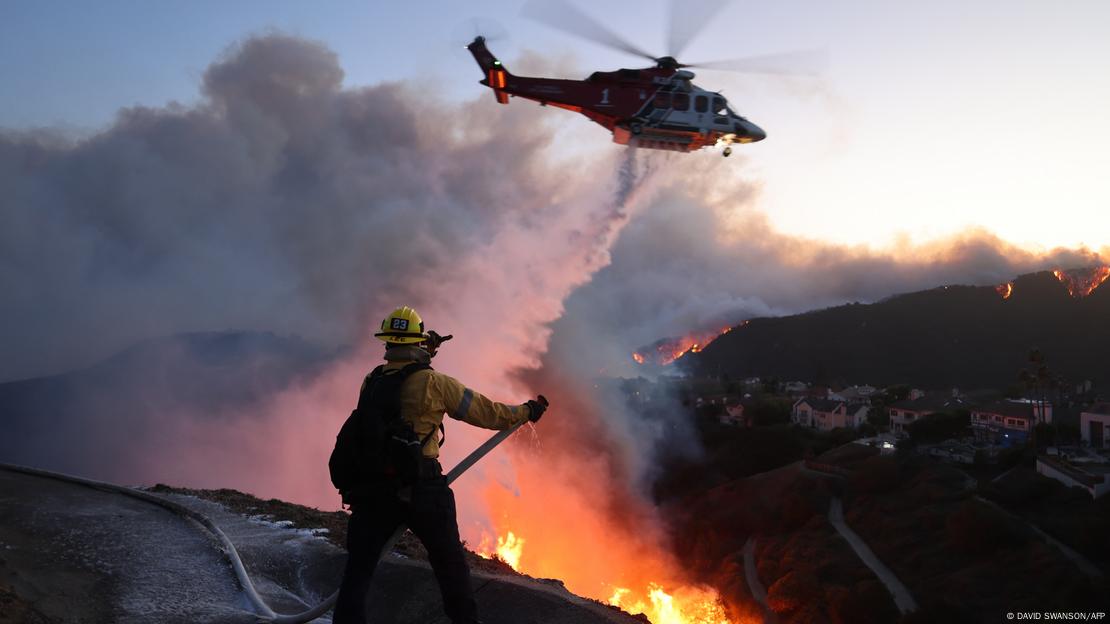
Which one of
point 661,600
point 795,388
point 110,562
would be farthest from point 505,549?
point 795,388

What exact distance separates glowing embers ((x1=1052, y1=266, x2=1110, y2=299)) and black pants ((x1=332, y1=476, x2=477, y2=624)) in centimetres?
12815

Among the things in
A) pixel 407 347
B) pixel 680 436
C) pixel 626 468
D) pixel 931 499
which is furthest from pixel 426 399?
pixel 680 436

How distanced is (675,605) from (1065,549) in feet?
63.6

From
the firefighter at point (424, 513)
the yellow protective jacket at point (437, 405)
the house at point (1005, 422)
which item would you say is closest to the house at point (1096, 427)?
the house at point (1005, 422)

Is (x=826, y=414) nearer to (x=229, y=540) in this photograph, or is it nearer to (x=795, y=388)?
(x=795, y=388)

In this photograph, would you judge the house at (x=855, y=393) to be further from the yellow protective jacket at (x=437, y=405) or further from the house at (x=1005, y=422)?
the yellow protective jacket at (x=437, y=405)

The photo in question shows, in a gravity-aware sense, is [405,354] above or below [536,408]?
above

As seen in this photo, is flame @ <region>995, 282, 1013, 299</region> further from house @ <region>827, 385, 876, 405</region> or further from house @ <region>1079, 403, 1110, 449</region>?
house @ <region>1079, 403, 1110, 449</region>

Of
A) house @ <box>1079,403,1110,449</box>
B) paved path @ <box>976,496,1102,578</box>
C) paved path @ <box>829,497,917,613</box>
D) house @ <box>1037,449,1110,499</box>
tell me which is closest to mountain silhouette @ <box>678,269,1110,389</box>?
house @ <box>1079,403,1110,449</box>

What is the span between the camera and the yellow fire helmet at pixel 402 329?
194 inches

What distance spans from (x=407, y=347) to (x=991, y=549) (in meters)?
34.9

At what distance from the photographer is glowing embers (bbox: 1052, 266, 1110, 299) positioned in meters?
104

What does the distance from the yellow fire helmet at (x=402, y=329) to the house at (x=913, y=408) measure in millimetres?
65597

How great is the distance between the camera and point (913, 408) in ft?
216
